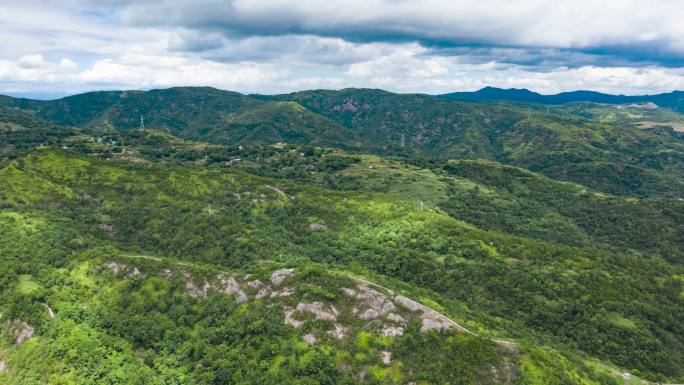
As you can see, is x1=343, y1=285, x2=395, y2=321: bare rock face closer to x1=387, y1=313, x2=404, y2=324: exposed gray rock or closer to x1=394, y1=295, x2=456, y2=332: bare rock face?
x1=387, y1=313, x2=404, y2=324: exposed gray rock

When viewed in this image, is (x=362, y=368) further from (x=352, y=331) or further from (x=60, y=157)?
(x=60, y=157)

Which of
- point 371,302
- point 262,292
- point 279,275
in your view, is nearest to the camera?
point 371,302

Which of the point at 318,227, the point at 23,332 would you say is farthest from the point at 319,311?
the point at 318,227

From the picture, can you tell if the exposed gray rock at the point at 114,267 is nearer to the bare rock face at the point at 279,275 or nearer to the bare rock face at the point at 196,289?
the bare rock face at the point at 196,289

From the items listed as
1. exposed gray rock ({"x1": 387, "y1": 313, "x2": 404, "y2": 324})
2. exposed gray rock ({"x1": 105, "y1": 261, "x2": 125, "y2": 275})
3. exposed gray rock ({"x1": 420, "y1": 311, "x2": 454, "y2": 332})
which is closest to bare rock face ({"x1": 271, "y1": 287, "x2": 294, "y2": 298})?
exposed gray rock ({"x1": 387, "y1": 313, "x2": 404, "y2": 324})

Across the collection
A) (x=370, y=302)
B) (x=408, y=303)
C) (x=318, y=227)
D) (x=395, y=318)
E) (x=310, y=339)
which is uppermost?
(x=370, y=302)

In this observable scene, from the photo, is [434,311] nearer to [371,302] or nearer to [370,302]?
[371,302]

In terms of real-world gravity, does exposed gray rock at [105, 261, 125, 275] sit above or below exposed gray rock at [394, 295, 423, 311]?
above

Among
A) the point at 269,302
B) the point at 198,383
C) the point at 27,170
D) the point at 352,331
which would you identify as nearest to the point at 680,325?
the point at 352,331
